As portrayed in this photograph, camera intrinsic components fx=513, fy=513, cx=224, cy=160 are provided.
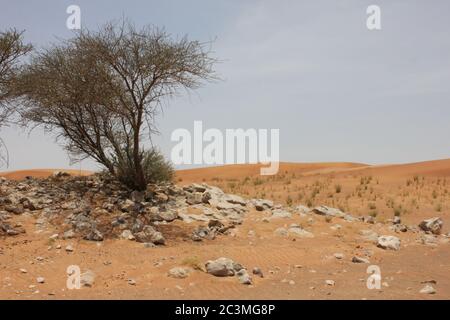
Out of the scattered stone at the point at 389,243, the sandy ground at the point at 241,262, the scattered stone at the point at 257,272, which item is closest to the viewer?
the sandy ground at the point at 241,262

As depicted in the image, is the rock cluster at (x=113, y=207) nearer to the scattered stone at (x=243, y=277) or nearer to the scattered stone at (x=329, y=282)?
the scattered stone at (x=243, y=277)

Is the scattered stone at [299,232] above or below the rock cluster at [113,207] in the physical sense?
below

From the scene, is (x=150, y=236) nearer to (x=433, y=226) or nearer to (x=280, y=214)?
(x=280, y=214)

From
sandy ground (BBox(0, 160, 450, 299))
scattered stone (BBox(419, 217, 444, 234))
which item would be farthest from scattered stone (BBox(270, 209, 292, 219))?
scattered stone (BBox(419, 217, 444, 234))

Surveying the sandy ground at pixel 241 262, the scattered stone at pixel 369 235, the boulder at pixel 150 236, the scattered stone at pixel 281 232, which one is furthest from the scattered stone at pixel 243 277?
the scattered stone at pixel 369 235

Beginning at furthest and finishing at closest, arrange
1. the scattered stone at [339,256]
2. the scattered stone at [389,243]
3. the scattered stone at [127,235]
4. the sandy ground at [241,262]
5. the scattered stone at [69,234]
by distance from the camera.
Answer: the scattered stone at [389,243]
the scattered stone at [127,235]
the scattered stone at [69,234]
the scattered stone at [339,256]
the sandy ground at [241,262]

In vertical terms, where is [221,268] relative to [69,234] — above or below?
below

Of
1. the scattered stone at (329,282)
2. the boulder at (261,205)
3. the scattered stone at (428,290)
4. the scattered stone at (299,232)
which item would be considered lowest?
the scattered stone at (329,282)

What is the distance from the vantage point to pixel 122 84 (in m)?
14.8

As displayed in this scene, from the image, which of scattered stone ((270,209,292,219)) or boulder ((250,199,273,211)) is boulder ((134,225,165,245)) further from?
boulder ((250,199,273,211))

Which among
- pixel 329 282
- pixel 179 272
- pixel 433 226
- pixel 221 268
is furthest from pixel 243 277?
pixel 433 226
